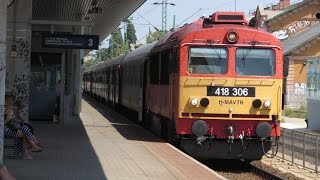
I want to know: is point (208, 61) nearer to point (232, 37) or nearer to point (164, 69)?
point (232, 37)

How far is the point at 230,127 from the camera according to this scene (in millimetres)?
13625

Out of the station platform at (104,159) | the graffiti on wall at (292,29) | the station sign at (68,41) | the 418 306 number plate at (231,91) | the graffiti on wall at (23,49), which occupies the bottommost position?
the station platform at (104,159)

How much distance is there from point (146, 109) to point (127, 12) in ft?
24.8

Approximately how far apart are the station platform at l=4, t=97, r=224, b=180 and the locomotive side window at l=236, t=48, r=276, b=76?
239cm

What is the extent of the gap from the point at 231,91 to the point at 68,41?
22.1 ft

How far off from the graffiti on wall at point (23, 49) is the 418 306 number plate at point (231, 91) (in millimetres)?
6149

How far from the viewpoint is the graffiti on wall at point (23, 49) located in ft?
57.4

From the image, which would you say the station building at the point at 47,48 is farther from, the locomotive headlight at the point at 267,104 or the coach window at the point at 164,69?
the locomotive headlight at the point at 267,104

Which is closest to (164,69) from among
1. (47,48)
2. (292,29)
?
(47,48)

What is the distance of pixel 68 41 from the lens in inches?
741

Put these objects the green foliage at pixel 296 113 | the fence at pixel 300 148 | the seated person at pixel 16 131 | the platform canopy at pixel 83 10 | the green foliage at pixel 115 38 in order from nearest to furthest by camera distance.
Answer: the seated person at pixel 16 131 < the fence at pixel 300 148 < the platform canopy at pixel 83 10 < the green foliage at pixel 296 113 < the green foliage at pixel 115 38

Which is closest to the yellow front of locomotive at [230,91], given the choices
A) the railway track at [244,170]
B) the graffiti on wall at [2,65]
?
the railway track at [244,170]

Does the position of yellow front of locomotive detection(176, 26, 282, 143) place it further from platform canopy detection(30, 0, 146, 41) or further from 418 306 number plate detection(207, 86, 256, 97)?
platform canopy detection(30, 0, 146, 41)

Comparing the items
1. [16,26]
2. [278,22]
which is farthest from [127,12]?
[278,22]
